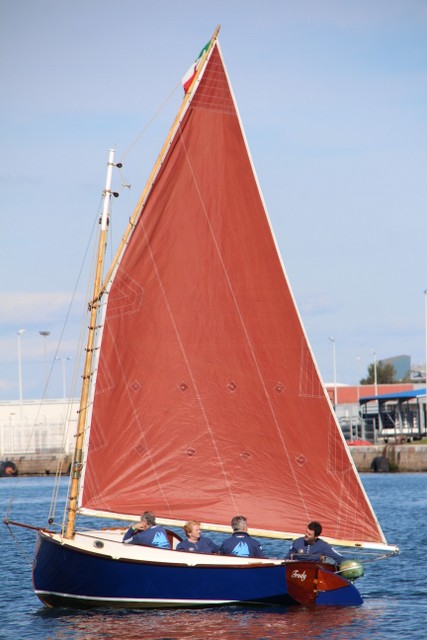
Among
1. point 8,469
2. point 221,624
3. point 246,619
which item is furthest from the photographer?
point 8,469

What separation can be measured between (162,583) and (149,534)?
3.60 feet

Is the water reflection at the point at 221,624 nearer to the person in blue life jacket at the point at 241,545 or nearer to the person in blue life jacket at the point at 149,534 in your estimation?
the person in blue life jacket at the point at 241,545

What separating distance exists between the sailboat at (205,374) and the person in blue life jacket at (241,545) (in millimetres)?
1327

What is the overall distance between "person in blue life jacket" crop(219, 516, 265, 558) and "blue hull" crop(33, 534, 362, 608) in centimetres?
50

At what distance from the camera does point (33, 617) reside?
27.1 meters

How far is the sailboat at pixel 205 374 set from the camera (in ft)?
89.2

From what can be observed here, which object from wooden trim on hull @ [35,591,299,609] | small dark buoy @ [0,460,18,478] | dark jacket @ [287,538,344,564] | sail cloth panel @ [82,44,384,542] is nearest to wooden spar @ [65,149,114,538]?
sail cloth panel @ [82,44,384,542]

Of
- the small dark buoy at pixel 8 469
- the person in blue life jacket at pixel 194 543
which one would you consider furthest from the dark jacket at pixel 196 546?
the small dark buoy at pixel 8 469

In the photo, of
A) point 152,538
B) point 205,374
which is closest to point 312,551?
point 152,538

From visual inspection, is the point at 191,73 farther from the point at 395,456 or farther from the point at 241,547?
the point at 395,456

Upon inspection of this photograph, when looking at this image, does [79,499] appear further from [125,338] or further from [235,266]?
[235,266]

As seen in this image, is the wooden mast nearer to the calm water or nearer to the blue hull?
the blue hull

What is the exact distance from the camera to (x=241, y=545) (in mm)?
25688

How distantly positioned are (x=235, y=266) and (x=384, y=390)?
14595cm
